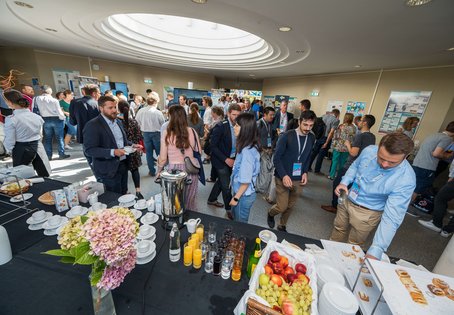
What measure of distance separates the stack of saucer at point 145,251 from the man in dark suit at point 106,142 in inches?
46.7

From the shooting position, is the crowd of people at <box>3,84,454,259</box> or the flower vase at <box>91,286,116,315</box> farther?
the crowd of people at <box>3,84,454,259</box>

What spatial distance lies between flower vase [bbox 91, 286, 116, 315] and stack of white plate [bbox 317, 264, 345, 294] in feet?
3.03

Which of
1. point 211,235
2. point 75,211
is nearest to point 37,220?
point 75,211

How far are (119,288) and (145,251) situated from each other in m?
0.20

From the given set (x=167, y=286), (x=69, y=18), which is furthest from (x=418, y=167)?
(x=69, y=18)

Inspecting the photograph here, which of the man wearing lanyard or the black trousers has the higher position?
the man wearing lanyard

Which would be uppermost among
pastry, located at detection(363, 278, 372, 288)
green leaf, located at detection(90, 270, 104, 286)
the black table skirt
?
green leaf, located at detection(90, 270, 104, 286)

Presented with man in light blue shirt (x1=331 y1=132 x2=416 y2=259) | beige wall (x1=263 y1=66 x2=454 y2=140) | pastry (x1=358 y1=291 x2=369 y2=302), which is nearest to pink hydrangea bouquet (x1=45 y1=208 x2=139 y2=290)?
pastry (x1=358 y1=291 x2=369 y2=302)

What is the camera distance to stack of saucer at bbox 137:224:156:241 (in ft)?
3.75

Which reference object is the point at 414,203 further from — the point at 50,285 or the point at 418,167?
the point at 50,285

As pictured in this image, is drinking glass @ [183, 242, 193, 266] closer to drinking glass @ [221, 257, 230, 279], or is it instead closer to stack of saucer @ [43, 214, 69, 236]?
drinking glass @ [221, 257, 230, 279]

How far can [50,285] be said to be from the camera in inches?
33.7

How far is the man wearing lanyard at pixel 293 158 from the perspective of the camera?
1979 millimetres

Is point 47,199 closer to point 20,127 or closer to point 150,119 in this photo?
point 20,127
